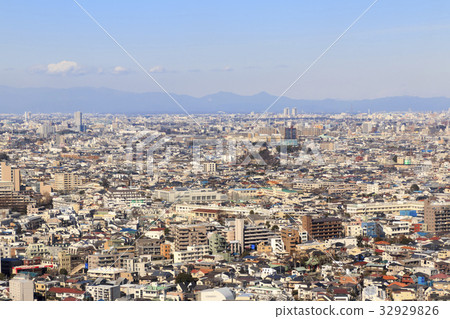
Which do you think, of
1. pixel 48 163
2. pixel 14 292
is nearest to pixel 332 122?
pixel 48 163

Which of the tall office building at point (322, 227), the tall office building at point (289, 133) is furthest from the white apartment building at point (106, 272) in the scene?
the tall office building at point (289, 133)

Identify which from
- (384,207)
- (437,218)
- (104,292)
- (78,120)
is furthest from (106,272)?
(78,120)

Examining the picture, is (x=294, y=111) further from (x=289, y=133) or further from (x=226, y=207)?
(x=226, y=207)

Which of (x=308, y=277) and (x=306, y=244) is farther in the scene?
(x=306, y=244)

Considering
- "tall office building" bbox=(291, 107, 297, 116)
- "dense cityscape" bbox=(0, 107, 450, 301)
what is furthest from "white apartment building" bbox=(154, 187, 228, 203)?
"tall office building" bbox=(291, 107, 297, 116)

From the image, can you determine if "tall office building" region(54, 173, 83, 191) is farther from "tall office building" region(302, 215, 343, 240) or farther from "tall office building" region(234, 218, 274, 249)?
"tall office building" region(234, 218, 274, 249)
